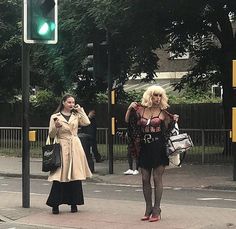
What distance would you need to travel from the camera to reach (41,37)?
9133 millimetres

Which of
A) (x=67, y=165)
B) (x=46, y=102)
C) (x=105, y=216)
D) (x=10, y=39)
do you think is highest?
(x=10, y=39)

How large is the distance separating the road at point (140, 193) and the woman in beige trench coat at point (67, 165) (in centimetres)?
218

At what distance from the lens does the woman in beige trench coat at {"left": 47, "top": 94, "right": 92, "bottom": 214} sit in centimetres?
874

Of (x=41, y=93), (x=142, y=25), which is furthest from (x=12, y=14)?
(x=142, y=25)

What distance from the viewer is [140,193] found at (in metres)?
12.1

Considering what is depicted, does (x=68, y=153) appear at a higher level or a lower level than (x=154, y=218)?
higher

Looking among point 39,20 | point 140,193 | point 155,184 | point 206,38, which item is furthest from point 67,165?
point 206,38

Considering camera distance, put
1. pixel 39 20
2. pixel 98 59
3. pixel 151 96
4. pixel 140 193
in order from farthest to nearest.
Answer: pixel 98 59 → pixel 140 193 → pixel 39 20 → pixel 151 96

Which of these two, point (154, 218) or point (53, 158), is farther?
point (53, 158)

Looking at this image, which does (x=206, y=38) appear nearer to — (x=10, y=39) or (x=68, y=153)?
(x=10, y=39)

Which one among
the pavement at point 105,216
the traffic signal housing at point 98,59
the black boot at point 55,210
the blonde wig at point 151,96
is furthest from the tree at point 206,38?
the black boot at point 55,210

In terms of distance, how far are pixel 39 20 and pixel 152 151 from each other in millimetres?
2936

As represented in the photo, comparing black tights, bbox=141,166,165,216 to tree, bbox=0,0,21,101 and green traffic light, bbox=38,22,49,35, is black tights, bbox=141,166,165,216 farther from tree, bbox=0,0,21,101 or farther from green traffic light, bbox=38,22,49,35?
tree, bbox=0,0,21,101

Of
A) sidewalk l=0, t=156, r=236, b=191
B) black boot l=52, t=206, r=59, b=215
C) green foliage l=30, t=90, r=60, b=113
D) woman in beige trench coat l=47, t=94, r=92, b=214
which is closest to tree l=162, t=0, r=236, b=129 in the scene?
sidewalk l=0, t=156, r=236, b=191
